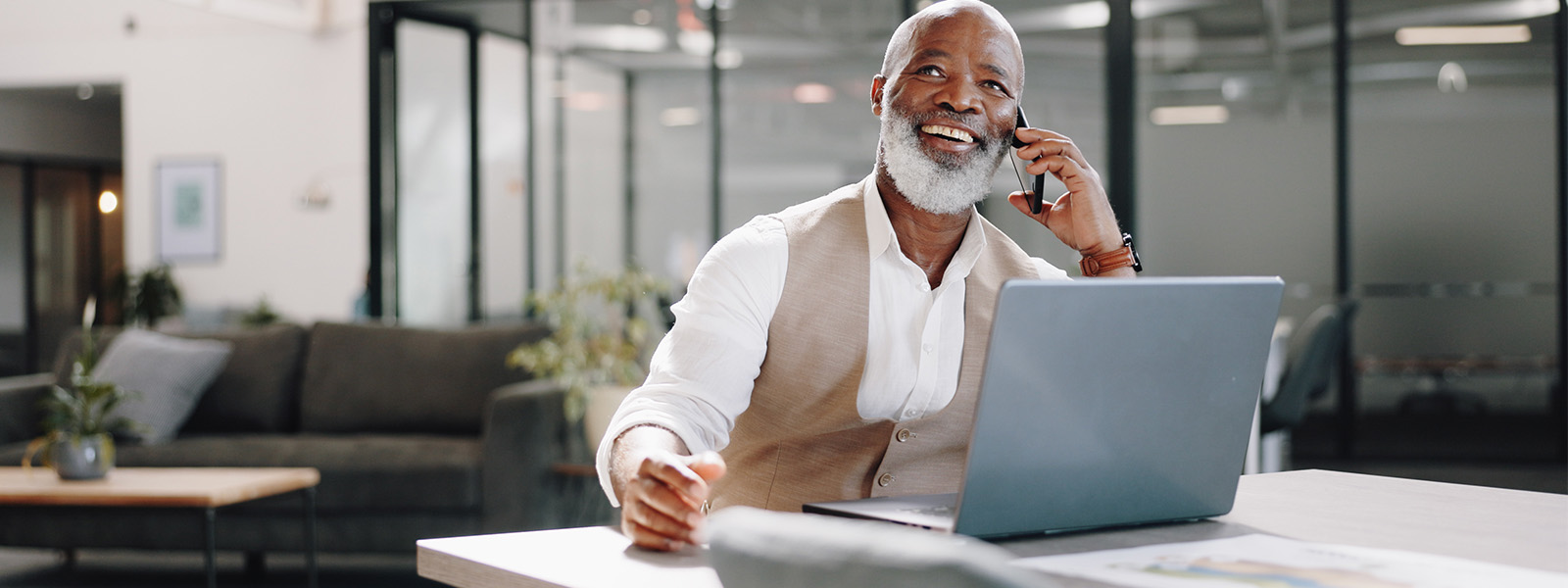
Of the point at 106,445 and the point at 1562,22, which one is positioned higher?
the point at 1562,22

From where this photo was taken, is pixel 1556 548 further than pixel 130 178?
No

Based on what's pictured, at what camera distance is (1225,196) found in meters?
6.05

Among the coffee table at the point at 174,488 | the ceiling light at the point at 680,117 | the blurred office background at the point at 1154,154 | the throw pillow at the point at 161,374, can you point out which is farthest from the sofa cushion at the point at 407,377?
the ceiling light at the point at 680,117

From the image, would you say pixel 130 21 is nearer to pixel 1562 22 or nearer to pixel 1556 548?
pixel 1562 22

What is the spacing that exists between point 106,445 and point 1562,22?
610 cm

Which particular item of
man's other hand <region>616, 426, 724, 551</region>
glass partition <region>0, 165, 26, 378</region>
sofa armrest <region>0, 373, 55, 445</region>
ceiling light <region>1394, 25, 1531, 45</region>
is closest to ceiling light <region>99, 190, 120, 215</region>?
glass partition <region>0, 165, 26, 378</region>

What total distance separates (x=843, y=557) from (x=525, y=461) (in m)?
3.54

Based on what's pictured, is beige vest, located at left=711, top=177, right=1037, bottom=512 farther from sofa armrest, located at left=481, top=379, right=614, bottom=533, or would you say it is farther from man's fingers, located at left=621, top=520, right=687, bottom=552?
sofa armrest, located at left=481, top=379, right=614, bottom=533

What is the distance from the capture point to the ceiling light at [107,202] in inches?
472

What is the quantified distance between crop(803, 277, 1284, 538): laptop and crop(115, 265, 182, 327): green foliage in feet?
30.4

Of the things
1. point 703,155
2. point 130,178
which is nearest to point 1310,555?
point 703,155

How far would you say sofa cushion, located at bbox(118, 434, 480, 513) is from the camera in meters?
3.86

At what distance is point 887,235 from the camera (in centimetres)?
150

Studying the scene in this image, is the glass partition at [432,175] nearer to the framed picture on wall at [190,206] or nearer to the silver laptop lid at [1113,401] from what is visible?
the framed picture on wall at [190,206]
